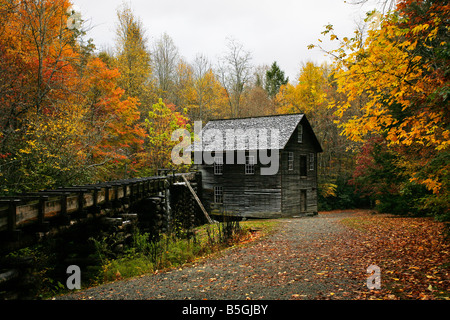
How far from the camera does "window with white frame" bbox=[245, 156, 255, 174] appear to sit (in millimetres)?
25261

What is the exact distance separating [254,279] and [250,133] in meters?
19.6

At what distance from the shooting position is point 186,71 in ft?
150

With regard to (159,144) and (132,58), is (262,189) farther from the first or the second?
(132,58)

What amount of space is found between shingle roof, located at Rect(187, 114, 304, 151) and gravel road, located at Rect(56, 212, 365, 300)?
48.9ft

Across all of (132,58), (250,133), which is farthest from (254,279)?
(132,58)

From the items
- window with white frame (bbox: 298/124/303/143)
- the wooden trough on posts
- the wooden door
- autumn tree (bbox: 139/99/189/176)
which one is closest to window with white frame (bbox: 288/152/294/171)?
window with white frame (bbox: 298/124/303/143)

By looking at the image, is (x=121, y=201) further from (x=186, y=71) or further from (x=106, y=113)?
(x=186, y=71)

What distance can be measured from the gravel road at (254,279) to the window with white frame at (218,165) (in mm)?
15974

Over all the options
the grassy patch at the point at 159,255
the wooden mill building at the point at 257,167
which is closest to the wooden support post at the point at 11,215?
the grassy patch at the point at 159,255

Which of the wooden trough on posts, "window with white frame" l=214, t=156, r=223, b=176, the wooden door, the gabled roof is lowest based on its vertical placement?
the wooden door

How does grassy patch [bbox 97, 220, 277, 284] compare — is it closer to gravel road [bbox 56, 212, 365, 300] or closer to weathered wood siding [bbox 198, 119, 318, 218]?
gravel road [bbox 56, 212, 365, 300]

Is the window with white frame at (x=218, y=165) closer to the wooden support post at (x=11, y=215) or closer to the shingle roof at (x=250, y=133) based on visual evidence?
the shingle roof at (x=250, y=133)
